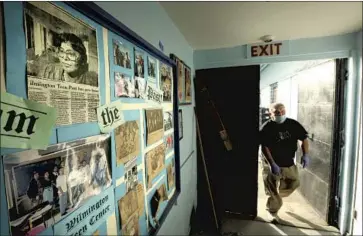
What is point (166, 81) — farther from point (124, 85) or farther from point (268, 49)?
point (268, 49)

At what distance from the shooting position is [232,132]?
2.42m

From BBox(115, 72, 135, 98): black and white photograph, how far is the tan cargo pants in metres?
2.27

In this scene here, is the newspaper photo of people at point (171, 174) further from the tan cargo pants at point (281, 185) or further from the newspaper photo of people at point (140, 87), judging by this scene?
the tan cargo pants at point (281, 185)

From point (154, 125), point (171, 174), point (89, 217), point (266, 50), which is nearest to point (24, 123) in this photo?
point (89, 217)

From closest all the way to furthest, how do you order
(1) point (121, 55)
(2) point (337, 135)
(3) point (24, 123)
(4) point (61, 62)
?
(3) point (24, 123), (4) point (61, 62), (1) point (121, 55), (2) point (337, 135)

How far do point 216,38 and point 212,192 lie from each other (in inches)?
71.2

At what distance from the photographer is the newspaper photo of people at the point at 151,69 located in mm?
1046

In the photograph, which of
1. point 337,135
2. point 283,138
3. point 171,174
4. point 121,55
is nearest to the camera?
point 121,55

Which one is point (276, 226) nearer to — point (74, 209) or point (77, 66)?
point (74, 209)

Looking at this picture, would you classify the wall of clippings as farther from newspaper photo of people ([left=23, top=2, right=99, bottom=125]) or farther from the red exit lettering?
the red exit lettering

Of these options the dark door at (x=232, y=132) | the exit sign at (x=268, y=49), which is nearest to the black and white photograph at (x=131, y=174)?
the dark door at (x=232, y=132)

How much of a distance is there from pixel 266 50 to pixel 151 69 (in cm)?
166

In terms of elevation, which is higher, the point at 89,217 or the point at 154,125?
the point at 154,125

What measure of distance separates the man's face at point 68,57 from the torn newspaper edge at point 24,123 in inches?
5.2
